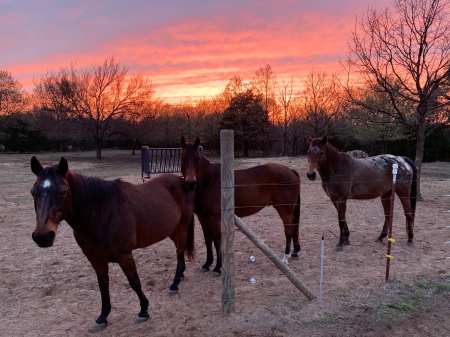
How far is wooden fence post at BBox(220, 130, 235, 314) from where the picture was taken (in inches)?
139

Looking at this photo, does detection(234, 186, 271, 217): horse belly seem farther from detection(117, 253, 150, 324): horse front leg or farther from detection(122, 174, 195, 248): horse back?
detection(117, 253, 150, 324): horse front leg

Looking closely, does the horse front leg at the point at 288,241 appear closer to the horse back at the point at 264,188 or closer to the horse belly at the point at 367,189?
the horse back at the point at 264,188

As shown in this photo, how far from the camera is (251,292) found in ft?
14.1

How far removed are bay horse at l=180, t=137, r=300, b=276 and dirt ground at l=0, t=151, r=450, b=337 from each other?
553mm

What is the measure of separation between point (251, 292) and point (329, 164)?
9.90 feet

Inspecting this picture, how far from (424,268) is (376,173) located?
6.60ft

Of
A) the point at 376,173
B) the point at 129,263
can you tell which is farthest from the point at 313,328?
the point at 376,173

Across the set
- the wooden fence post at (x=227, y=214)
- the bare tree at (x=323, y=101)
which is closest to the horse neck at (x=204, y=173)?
the wooden fence post at (x=227, y=214)

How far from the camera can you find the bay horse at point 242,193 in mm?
4895

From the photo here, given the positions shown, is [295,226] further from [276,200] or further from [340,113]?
[340,113]

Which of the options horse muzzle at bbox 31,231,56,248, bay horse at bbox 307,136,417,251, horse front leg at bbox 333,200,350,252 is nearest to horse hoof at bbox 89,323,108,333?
horse muzzle at bbox 31,231,56,248

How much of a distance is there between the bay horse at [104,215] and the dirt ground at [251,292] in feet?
1.40

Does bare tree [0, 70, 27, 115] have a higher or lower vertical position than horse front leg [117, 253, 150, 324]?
higher

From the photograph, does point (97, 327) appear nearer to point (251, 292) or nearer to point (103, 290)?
point (103, 290)
